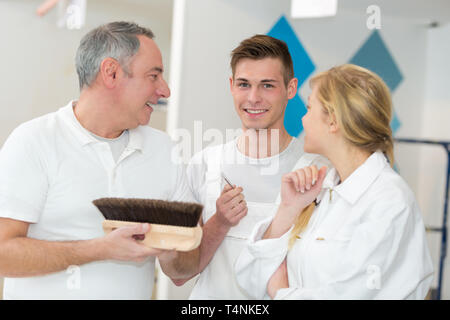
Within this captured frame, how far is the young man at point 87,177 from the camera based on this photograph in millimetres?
855

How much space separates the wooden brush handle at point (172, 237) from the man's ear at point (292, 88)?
0.36m

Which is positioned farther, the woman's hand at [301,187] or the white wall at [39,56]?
the white wall at [39,56]

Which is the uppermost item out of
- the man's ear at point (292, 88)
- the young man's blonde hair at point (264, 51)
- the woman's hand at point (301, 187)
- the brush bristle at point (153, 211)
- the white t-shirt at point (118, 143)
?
the young man's blonde hair at point (264, 51)

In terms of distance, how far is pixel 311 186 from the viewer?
846 millimetres

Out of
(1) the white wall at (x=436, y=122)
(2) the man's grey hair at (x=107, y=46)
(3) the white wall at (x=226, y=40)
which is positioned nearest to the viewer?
(2) the man's grey hair at (x=107, y=46)

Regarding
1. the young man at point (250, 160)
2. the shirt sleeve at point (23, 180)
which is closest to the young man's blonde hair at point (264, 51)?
the young man at point (250, 160)

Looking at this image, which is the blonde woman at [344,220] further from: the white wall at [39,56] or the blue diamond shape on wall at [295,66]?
the white wall at [39,56]

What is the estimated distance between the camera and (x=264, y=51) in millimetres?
928

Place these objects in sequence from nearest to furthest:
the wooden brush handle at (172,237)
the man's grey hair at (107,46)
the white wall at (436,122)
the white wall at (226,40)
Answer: the wooden brush handle at (172,237), the man's grey hair at (107,46), the white wall at (226,40), the white wall at (436,122)

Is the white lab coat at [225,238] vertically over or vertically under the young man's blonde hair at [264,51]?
under

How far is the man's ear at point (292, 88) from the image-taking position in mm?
954

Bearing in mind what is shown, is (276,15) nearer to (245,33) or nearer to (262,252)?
(245,33)

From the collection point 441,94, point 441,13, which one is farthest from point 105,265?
point 441,94
